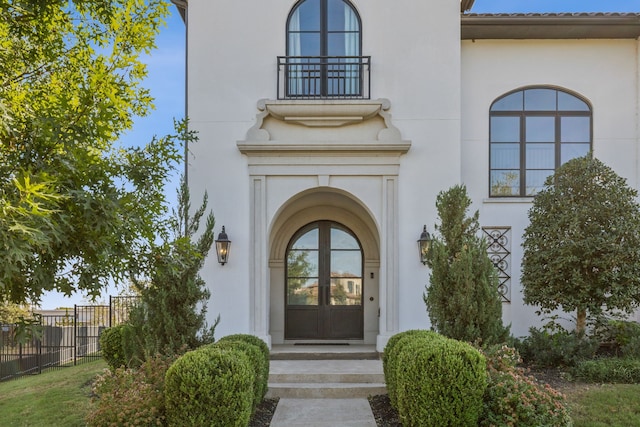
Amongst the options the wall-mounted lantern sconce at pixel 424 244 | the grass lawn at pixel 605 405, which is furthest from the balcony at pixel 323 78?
the grass lawn at pixel 605 405

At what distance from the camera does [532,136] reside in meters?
10.3

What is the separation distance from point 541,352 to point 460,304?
2446 mm

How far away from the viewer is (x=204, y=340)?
746 centimetres

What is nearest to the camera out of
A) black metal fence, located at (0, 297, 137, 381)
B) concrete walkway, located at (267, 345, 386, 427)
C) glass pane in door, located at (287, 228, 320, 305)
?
concrete walkway, located at (267, 345, 386, 427)

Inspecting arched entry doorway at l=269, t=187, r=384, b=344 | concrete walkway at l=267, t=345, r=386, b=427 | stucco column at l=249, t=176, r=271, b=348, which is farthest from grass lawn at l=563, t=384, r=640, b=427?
stucco column at l=249, t=176, r=271, b=348

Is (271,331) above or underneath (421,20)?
underneath

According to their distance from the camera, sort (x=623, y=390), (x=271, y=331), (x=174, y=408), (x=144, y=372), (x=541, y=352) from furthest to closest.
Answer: (x=271, y=331), (x=541, y=352), (x=623, y=390), (x=144, y=372), (x=174, y=408)

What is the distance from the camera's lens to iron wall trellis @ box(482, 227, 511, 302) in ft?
32.8

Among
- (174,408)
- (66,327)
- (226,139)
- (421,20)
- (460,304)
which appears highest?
(421,20)

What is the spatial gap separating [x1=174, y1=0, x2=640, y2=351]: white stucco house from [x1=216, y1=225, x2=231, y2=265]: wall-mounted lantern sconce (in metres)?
0.16

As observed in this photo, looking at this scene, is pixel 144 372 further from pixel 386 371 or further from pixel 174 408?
pixel 386 371

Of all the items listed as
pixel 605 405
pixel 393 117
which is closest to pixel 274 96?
pixel 393 117

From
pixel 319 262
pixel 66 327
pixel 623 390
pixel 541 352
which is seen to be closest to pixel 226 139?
pixel 319 262

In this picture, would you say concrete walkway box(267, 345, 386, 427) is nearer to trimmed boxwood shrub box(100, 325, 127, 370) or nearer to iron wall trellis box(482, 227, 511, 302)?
trimmed boxwood shrub box(100, 325, 127, 370)
